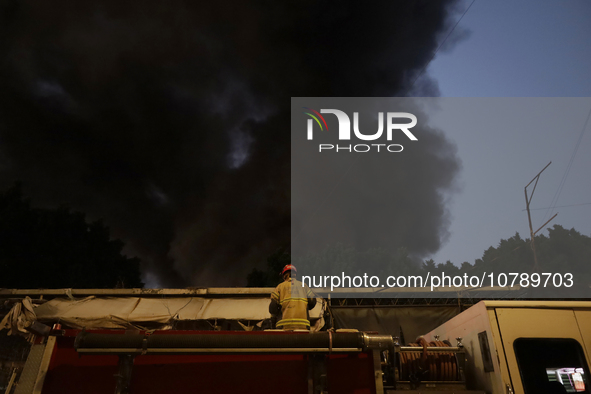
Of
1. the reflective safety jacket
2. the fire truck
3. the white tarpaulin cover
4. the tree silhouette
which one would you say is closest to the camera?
the fire truck

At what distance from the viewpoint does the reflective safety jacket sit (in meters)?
4.81

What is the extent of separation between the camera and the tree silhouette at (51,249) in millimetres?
20891

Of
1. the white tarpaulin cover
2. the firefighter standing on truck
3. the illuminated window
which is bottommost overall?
the illuminated window

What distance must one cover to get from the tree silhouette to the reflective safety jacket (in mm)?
21807

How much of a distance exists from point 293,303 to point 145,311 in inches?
282

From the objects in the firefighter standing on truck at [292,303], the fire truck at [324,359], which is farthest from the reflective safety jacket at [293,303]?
the fire truck at [324,359]

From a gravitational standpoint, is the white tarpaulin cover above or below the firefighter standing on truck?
above

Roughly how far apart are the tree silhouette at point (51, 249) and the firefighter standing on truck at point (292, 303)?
71.3ft

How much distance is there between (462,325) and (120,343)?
12.0 ft

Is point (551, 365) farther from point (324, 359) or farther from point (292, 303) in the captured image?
point (292, 303)

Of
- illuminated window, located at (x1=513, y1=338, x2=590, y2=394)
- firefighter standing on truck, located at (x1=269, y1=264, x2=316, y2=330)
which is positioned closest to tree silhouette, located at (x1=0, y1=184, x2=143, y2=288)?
firefighter standing on truck, located at (x1=269, y1=264, x2=316, y2=330)

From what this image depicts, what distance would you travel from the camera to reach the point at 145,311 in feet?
33.9

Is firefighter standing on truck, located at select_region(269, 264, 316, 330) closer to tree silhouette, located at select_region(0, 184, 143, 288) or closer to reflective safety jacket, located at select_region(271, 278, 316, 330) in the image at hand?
reflective safety jacket, located at select_region(271, 278, 316, 330)

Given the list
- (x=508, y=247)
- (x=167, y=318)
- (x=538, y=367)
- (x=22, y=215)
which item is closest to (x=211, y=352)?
(x=538, y=367)
